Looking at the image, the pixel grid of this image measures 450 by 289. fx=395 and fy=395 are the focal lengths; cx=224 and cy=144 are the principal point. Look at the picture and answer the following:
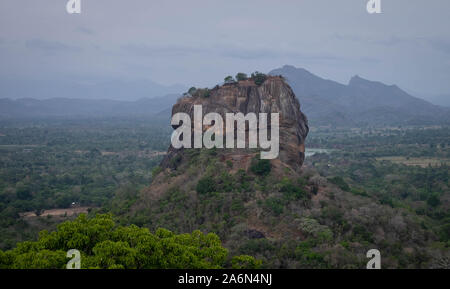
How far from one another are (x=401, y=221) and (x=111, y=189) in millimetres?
34809

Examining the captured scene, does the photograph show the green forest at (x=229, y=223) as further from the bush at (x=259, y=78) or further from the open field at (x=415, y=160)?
the open field at (x=415, y=160)

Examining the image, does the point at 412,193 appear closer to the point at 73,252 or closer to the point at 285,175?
the point at 285,175

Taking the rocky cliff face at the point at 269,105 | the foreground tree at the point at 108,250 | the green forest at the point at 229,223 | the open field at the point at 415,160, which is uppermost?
the rocky cliff face at the point at 269,105

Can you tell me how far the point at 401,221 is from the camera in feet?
58.4

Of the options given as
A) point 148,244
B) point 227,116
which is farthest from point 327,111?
point 148,244

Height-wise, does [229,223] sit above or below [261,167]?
below

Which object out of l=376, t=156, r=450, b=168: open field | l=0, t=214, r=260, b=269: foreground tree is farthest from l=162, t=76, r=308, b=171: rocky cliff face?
l=376, t=156, r=450, b=168: open field

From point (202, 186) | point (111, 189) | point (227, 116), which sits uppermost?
point (227, 116)

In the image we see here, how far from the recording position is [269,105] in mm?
Result: 25500

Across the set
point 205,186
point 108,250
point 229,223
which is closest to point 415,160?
point 205,186

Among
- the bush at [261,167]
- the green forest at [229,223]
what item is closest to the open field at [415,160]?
the green forest at [229,223]

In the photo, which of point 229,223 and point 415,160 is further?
point 415,160

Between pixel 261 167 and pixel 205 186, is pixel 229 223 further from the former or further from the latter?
pixel 261 167

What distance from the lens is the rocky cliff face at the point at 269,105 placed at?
2495 cm
